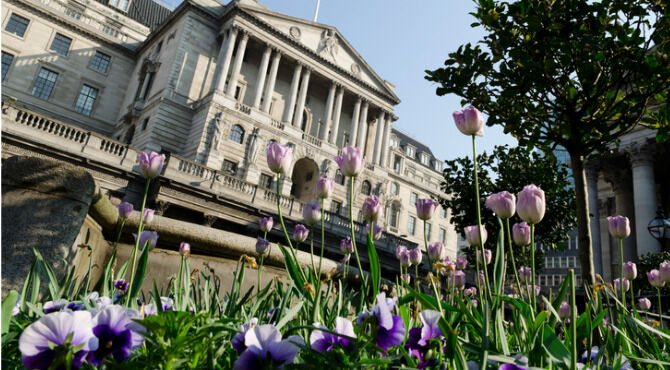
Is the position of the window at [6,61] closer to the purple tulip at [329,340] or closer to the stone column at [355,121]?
the stone column at [355,121]

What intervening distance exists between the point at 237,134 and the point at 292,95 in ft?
25.7

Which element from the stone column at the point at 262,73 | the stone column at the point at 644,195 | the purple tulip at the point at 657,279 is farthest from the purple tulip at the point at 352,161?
the stone column at the point at 262,73

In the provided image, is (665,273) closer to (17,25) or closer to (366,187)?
(366,187)

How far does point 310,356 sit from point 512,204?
146cm

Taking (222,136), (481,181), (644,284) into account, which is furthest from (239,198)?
(644,284)

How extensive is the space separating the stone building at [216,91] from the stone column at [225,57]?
0.10 m

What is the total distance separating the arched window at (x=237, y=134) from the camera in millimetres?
30766

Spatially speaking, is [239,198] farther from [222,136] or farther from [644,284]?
[644,284]

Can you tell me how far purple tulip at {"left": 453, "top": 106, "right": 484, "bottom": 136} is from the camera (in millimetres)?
2381

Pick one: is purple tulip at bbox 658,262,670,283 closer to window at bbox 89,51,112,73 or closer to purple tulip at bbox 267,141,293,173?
purple tulip at bbox 267,141,293,173

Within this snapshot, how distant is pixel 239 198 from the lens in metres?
21.5

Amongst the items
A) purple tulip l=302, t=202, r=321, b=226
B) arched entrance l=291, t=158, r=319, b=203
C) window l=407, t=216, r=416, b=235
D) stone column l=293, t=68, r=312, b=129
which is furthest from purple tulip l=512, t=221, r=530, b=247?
window l=407, t=216, r=416, b=235

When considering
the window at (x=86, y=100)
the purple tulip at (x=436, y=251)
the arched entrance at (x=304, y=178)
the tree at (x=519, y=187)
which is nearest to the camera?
the purple tulip at (x=436, y=251)

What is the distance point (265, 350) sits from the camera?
1140mm
